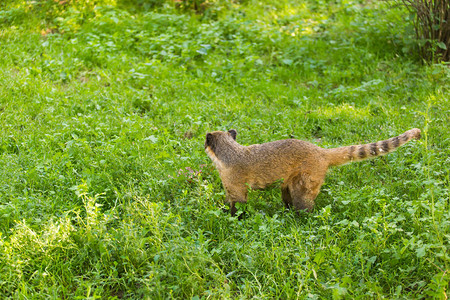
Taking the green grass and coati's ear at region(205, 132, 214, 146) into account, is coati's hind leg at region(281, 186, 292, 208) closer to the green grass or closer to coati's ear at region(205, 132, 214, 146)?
the green grass

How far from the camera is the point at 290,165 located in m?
4.97

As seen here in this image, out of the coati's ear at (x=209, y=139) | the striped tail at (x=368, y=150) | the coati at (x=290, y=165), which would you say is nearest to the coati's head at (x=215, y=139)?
the coati's ear at (x=209, y=139)

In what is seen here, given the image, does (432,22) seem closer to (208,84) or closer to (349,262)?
(208,84)

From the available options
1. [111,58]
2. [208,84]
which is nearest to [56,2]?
[111,58]

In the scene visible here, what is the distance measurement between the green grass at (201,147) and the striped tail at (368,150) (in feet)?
0.86

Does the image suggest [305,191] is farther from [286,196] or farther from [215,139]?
[215,139]

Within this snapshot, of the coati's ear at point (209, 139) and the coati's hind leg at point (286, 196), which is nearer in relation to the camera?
the coati's hind leg at point (286, 196)

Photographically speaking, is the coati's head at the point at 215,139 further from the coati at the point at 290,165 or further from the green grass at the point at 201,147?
the green grass at the point at 201,147

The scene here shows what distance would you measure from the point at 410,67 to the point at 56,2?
7.39m

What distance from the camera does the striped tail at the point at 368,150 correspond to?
16.0 feet

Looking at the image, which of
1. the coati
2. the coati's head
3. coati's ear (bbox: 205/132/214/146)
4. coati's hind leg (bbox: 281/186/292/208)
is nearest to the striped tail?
the coati

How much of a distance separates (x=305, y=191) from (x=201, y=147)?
185cm

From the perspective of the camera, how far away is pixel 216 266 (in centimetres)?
399

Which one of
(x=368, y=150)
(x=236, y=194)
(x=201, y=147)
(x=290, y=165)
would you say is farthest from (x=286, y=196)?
(x=201, y=147)
